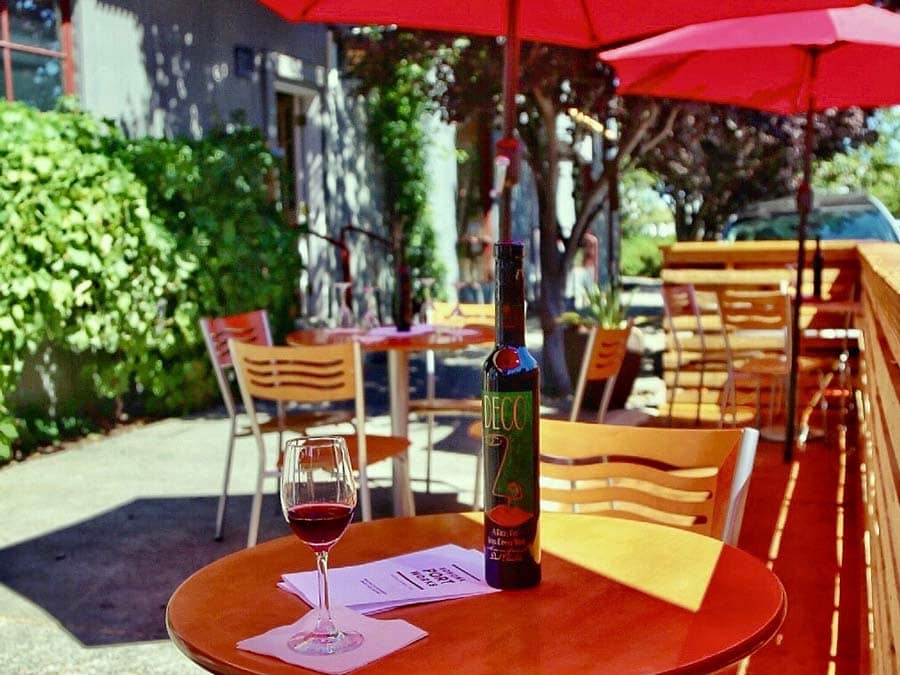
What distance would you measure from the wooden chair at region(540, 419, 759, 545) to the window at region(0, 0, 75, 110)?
5.68 m

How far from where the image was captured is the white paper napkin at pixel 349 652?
4.21 feet

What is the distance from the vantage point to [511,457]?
1.46m

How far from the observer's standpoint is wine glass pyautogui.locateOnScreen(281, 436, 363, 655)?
1348mm

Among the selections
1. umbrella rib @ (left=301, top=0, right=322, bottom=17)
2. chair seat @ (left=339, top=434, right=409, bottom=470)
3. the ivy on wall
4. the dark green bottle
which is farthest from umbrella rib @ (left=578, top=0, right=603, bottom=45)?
the ivy on wall

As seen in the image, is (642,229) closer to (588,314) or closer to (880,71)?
(588,314)

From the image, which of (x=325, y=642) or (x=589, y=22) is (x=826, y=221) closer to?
(x=589, y=22)

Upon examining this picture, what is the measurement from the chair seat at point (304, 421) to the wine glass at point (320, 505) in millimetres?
3069

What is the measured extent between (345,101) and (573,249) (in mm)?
3551

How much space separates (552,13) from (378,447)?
1.74 m

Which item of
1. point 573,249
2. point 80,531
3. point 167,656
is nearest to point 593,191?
point 573,249

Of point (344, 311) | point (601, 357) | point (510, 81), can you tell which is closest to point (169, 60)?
point (344, 311)

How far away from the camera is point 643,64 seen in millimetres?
5484

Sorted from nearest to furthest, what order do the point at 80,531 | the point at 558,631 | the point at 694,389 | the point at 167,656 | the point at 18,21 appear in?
the point at 558,631
the point at 167,656
the point at 80,531
the point at 18,21
the point at 694,389

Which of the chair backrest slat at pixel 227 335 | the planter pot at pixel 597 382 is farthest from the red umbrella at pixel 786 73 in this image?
the chair backrest slat at pixel 227 335
